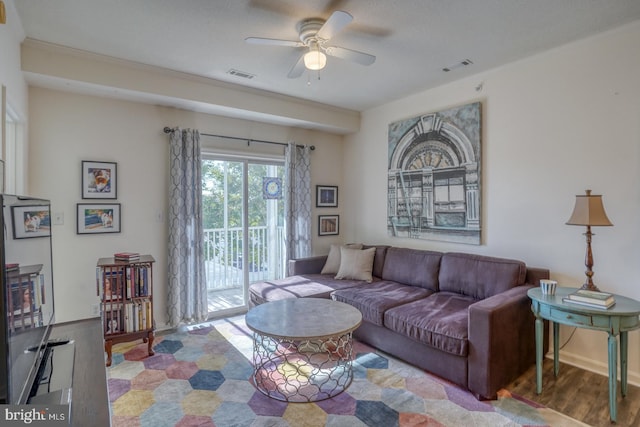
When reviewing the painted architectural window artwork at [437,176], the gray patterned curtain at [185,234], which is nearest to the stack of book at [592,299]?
the painted architectural window artwork at [437,176]

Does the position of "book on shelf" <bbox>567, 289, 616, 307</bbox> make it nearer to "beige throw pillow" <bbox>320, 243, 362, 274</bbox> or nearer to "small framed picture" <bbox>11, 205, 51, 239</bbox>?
"beige throw pillow" <bbox>320, 243, 362, 274</bbox>

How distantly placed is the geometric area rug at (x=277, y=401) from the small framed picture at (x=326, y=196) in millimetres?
2456

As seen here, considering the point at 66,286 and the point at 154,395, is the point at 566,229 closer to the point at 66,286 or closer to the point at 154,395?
the point at 154,395

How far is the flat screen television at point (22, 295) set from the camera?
0.93m

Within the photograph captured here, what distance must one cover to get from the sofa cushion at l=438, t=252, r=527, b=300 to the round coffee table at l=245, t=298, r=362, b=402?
48.9 inches

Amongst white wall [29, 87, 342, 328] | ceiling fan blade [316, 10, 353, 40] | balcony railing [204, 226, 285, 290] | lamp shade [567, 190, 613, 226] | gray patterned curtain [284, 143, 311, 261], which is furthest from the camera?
gray patterned curtain [284, 143, 311, 261]

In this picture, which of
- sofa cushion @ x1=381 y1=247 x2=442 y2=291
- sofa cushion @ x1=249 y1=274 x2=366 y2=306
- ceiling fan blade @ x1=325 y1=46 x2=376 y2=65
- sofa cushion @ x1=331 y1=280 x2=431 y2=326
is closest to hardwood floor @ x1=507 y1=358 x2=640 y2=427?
sofa cushion @ x1=331 y1=280 x2=431 y2=326

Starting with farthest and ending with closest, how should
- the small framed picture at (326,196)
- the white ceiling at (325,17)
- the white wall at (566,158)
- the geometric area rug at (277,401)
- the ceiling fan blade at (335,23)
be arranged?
the small framed picture at (326,196), the white wall at (566,158), the white ceiling at (325,17), the geometric area rug at (277,401), the ceiling fan blade at (335,23)

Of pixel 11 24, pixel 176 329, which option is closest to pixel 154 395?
pixel 176 329

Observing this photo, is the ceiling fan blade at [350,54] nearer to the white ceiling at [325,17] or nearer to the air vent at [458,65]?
the white ceiling at [325,17]

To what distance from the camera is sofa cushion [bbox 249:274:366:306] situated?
3492 mm

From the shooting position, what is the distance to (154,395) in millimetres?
2412

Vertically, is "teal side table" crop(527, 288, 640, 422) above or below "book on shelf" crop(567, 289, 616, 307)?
below

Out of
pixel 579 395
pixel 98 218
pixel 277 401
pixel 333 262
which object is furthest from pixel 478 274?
pixel 98 218
